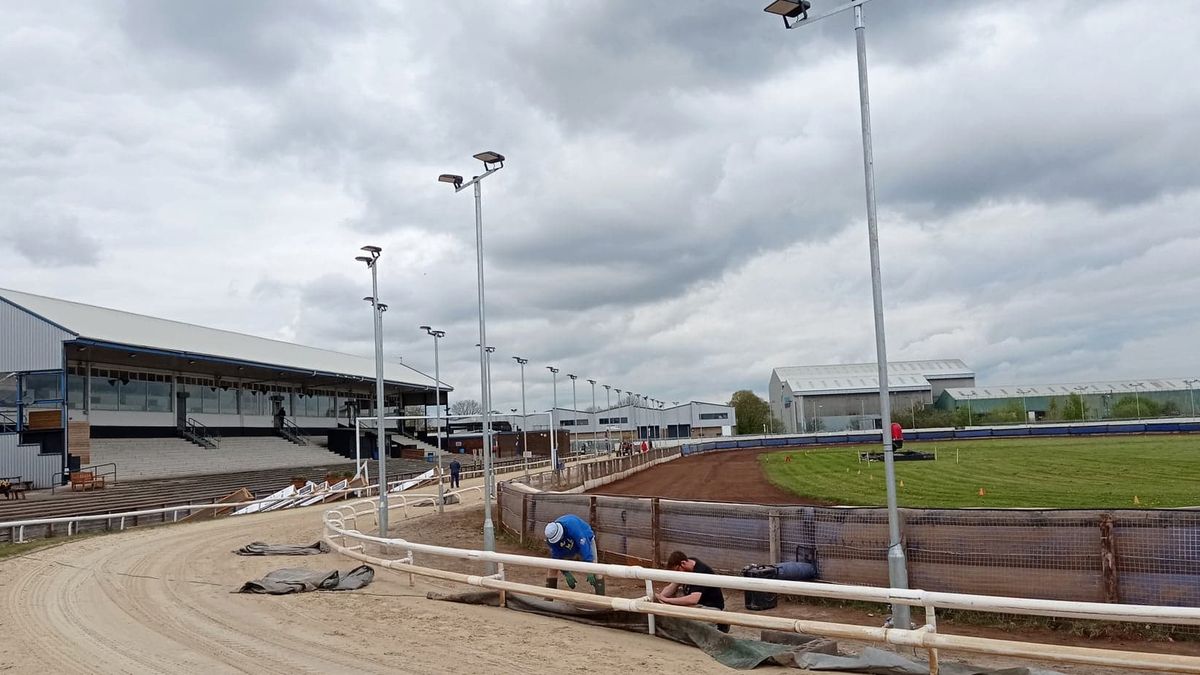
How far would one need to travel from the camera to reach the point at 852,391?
123250 millimetres

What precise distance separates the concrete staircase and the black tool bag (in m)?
38.7

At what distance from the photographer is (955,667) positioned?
25.9 feet

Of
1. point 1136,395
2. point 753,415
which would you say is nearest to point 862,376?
point 753,415

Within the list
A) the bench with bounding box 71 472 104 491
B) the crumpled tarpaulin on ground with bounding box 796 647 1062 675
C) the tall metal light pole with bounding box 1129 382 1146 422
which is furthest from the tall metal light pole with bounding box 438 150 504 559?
the tall metal light pole with bounding box 1129 382 1146 422

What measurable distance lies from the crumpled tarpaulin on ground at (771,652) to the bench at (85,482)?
3479cm

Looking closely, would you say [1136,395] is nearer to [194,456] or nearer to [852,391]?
[852,391]

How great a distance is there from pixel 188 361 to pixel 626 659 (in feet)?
163

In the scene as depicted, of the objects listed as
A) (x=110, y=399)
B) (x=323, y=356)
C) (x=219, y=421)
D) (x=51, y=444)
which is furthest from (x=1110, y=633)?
(x=323, y=356)

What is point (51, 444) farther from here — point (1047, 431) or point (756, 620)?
point (1047, 431)

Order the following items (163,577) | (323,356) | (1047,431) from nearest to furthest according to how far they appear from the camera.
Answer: (163,577) → (323,356) → (1047,431)

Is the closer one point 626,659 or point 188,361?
point 626,659

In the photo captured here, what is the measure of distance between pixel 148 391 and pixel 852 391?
9329cm

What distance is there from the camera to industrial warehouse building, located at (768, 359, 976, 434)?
12012 centimetres

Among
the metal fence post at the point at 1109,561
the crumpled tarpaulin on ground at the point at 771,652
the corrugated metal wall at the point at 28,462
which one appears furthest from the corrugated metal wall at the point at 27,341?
the metal fence post at the point at 1109,561
